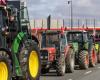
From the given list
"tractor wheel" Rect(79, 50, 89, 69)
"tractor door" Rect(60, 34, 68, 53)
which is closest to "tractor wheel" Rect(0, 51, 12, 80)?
"tractor door" Rect(60, 34, 68, 53)

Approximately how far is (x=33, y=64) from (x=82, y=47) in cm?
954

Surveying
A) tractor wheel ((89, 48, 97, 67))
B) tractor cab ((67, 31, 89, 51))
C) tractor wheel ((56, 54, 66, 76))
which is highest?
tractor cab ((67, 31, 89, 51))

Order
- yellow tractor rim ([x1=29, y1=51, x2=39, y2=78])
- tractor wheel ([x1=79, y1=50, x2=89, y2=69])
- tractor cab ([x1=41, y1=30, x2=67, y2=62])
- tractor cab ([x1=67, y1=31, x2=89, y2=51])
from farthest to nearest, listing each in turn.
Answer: tractor cab ([x1=67, y1=31, x2=89, y2=51]) → tractor wheel ([x1=79, y1=50, x2=89, y2=69]) → tractor cab ([x1=41, y1=30, x2=67, y2=62]) → yellow tractor rim ([x1=29, y1=51, x2=39, y2=78])

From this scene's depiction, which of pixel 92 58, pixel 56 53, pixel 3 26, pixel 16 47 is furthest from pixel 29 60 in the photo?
pixel 92 58

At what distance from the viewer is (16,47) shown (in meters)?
13.6

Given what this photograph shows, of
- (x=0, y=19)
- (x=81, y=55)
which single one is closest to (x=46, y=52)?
(x=81, y=55)

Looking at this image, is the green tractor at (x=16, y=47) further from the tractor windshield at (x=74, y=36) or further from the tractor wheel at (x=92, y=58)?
the tractor wheel at (x=92, y=58)

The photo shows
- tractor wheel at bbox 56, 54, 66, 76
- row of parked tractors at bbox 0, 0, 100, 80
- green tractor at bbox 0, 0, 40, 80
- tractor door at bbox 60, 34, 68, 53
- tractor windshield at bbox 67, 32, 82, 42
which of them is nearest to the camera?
green tractor at bbox 0, 0, 40, 80

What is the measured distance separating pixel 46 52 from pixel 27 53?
5.42m

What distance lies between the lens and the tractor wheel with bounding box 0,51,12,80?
12.1 m

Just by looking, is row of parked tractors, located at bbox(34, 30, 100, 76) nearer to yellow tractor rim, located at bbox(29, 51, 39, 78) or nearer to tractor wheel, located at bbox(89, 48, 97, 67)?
tractor wheel, located at bbox(89, 48, 97, 67)

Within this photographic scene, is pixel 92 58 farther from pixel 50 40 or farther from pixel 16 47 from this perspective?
pixel 16 47

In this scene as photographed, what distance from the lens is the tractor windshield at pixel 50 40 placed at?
20242 millimetres

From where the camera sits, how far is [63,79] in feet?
57.4
